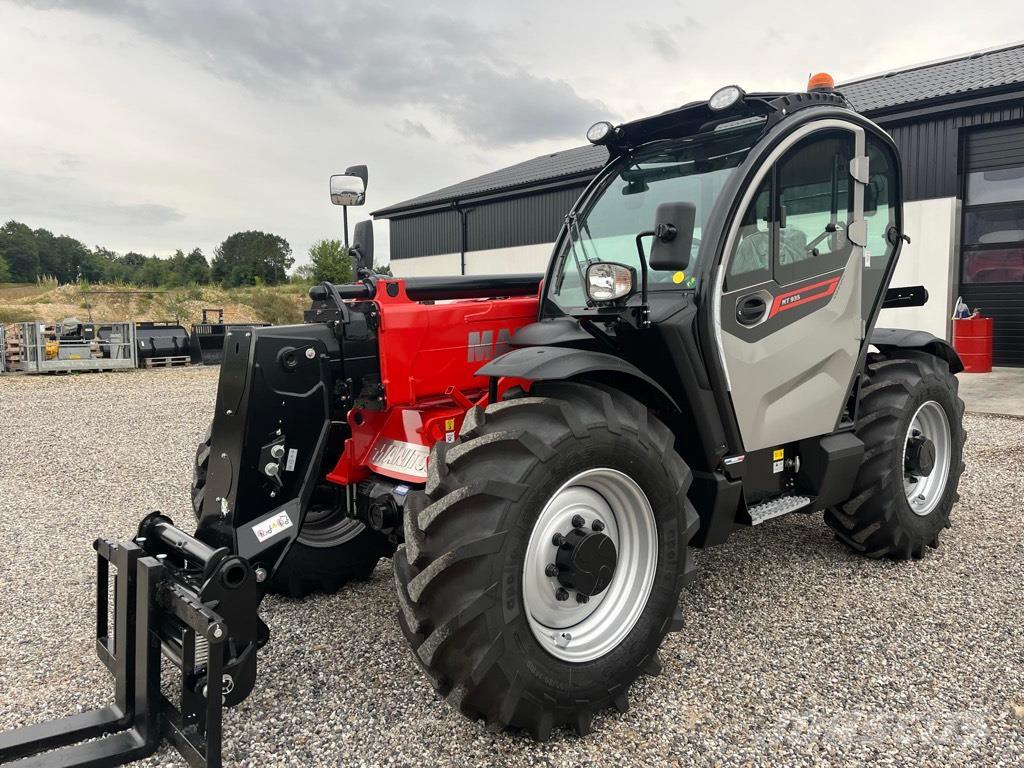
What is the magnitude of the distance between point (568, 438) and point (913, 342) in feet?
10.2

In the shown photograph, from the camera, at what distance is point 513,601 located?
8.05 ft

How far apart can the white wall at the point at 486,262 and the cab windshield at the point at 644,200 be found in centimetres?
1488

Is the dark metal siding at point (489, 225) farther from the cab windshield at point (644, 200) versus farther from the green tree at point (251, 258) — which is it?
the green tree at point (251, 258)

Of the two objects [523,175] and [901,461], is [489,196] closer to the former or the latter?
[523,175]

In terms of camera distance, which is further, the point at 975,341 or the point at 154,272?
the point at 154,272

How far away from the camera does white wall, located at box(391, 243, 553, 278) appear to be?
2117 centimetres

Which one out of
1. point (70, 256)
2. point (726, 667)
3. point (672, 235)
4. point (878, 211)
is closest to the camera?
point (672, 235)

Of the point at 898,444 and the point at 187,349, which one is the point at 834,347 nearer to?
the point at 898,444

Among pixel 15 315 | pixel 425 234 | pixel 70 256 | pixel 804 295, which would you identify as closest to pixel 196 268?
pixel 70 256

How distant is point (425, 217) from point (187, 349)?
9.42 metres

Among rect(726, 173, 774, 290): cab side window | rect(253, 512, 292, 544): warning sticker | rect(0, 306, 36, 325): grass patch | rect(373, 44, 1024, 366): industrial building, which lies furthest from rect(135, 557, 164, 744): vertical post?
rect(0, 306, 36, 325): grass patch

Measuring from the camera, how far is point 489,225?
23109 mm

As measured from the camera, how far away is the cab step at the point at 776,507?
3572 millimetres

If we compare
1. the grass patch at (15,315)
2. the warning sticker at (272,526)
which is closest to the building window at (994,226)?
the warning sticker at (272,526)
